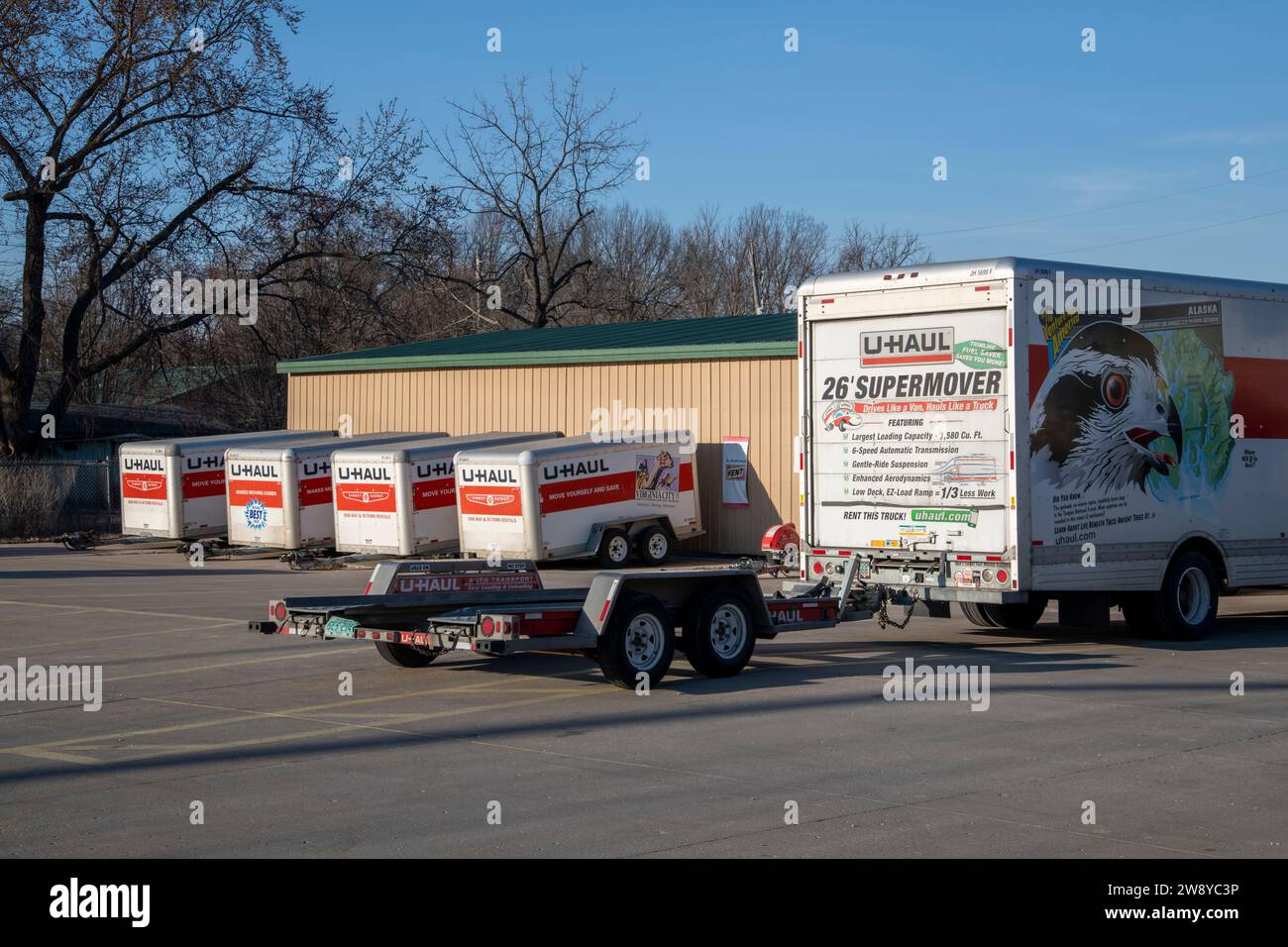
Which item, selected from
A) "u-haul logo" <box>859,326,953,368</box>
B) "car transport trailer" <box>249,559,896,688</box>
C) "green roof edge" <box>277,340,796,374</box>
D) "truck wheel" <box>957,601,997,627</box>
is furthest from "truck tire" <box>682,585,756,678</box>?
"green roof edge" <box>277,340,796,374</box>

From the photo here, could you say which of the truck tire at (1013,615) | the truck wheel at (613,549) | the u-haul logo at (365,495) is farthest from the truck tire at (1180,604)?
the u-haul logo at (365,495)

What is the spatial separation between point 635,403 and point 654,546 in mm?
4095

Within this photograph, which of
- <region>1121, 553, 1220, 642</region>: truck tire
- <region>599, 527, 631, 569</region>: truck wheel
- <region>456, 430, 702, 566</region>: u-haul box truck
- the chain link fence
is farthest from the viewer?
the chain link fence

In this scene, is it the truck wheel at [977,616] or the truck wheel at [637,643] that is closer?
the truck wheel at [637,643]

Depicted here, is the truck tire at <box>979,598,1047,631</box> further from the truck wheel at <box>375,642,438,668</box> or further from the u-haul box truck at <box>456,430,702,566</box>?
the u-haul box truck at <box>456,430,702,566</box>

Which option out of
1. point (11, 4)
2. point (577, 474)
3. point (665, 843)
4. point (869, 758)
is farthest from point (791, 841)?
point (11, 4)

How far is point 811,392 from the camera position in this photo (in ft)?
48.7

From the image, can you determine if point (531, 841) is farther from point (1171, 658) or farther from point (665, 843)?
point (1171, 658)

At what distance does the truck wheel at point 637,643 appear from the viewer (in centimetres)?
1172

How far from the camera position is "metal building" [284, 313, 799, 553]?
28.9 meters

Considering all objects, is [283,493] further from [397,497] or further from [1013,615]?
[1013,615]

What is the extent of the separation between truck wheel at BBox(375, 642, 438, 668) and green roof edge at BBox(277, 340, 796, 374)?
50.8 ft

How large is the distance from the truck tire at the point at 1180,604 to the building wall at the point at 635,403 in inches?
527

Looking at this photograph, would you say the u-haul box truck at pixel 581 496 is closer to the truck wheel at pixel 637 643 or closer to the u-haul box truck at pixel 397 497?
the u-haul box truck at pixel 397 497
